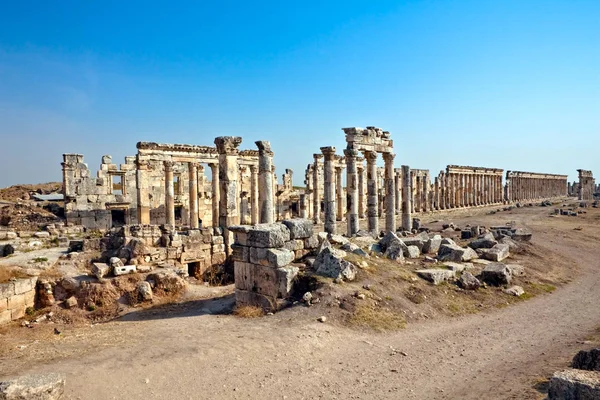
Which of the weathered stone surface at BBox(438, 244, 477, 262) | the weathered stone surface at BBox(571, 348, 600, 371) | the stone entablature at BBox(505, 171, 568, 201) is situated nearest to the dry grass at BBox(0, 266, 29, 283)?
the weathered stone surface at BBox(571, 348, 600, 371)

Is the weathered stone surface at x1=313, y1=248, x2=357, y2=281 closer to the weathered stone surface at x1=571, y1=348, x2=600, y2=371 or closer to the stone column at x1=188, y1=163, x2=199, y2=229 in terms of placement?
the weathered stone surface at x1=571, y1=348, x2=600, y2=371

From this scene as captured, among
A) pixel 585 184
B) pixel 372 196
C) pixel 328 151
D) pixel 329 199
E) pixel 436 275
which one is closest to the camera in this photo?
pixel 436 275

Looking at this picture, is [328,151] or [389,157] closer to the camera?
[328,151]

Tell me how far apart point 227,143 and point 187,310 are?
8632 mm

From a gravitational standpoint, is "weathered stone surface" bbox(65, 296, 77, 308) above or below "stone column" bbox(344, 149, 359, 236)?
below

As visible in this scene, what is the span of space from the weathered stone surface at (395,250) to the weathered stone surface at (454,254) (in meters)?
1.58

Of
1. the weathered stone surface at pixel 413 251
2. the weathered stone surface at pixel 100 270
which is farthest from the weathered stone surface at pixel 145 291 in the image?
the weathered stone surface at pixel 413 251

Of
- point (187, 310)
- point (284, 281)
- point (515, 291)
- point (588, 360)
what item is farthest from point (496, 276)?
point (187, 310)

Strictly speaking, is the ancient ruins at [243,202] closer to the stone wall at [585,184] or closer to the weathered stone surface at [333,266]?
the weathered stone surface at [333,266]

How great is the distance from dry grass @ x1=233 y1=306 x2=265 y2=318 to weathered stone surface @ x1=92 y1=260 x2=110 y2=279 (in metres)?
4.85

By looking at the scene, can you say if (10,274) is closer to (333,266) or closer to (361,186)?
(333,266)

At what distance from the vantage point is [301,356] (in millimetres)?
7750

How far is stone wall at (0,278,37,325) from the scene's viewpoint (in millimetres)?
10883

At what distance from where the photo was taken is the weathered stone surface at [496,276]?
43.1ft
